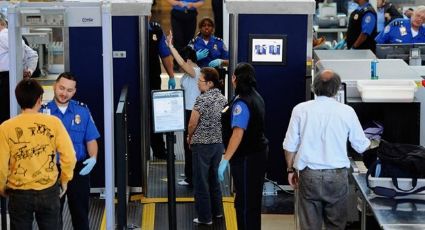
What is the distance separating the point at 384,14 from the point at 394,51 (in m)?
4.24

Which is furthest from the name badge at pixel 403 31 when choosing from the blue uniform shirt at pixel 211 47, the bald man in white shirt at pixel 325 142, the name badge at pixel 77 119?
the name badge at pixel 77 119

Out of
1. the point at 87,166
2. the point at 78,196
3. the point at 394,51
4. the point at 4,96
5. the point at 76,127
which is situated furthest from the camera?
the point at 394,51

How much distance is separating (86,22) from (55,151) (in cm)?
136

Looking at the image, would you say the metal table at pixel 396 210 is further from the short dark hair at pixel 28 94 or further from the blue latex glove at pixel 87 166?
the short dark hair at pixel 28 94

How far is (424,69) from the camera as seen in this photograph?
368 inches

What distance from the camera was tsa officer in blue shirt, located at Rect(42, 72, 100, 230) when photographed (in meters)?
6.88

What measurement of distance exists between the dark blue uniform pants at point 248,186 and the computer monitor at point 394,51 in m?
3.89

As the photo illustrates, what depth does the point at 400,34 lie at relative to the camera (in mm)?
11867

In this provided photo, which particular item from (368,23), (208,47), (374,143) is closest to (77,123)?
(374,143)

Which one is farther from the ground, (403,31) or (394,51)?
(403,31)

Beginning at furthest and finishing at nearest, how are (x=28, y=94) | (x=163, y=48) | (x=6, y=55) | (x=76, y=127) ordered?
(x=6, y=55)
(x=163, y=48)
(x=76, y=127)
(x=28, y=94)

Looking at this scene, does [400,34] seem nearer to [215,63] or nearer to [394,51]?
[394,51]

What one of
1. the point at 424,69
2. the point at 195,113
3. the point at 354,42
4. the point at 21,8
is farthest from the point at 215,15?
the point at 21,8

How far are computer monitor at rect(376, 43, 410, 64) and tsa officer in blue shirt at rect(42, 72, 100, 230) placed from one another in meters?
4.72
